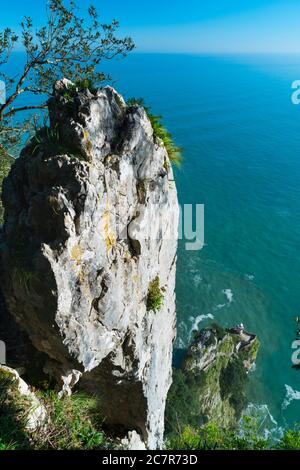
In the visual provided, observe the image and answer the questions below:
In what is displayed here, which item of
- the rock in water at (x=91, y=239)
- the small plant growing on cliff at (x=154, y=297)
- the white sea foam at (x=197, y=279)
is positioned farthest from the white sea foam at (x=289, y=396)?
the small plant growing on cliff at (x=154, y=297)

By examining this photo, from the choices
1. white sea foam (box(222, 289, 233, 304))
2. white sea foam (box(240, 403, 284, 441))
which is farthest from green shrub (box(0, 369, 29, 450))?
white sea foam (box(222, 289, 233, 304))

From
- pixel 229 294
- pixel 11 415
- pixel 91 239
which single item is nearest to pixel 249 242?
pixel 229 294

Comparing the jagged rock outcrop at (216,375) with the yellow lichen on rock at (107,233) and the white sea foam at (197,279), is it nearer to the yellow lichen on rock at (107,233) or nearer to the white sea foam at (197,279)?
the white sea foam at (197,279)

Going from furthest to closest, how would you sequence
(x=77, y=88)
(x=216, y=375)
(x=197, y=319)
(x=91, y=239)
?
1. (x=197, y=319)
2. (x=216, y=375)
3. (x=77, y=88)
4. (x=91, y=239)

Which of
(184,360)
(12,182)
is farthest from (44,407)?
(184,360)

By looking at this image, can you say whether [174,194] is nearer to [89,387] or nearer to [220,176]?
[89,387]

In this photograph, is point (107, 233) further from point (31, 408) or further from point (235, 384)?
point (235, 384)
